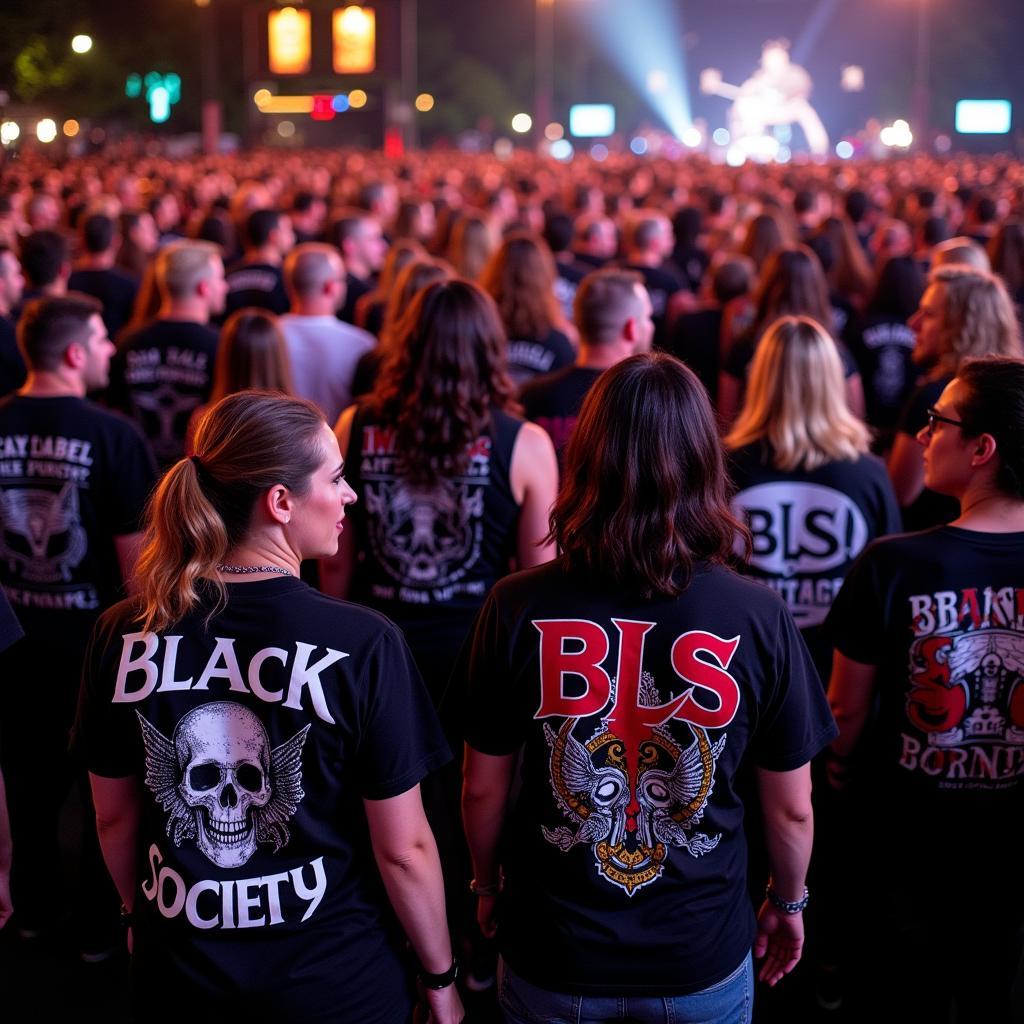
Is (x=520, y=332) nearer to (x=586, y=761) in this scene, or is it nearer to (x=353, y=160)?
(x=586, y=761)

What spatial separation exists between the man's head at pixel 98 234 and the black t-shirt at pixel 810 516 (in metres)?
4.92

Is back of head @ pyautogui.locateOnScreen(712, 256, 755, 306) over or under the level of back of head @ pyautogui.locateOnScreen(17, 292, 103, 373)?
over

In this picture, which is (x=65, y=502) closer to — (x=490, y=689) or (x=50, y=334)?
(x=50, y=334)

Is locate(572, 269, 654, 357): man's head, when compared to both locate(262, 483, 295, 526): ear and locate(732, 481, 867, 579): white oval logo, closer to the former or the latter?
locate(732, 481, 867, 579): white oval logo

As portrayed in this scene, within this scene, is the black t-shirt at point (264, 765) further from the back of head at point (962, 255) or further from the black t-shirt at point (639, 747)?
the back of head at point (962, 255)

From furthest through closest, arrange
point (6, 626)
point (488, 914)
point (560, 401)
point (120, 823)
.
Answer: point (560, 401) → point (6, 626) → point (488, 914) → point (120, 823)

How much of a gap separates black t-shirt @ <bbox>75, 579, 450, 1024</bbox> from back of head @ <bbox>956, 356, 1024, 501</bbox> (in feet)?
4.45

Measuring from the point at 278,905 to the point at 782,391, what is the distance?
218cm

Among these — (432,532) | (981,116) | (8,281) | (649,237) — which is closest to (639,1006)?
(432,532)

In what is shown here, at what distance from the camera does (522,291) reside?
532 centimetres

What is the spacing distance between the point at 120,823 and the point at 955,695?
1.73 meters

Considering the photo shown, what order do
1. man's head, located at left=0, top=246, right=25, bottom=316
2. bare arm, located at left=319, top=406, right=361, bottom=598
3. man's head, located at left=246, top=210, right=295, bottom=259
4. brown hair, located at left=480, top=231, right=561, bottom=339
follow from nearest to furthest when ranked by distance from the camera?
bare arm, located at left=319, top=406, right=361, bottom=598 → brown hair, located at left=480, top=231, right=561, bottom=339 → man's head, located at left=0, top=246, right=25, bottom=316 → man's head, located at left=246, top=210, right=295, bottom=259

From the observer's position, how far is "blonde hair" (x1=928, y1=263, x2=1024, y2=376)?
4301 mm

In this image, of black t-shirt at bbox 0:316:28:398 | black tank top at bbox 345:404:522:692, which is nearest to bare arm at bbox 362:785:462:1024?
black tank top at bbox 345:404:522:692
